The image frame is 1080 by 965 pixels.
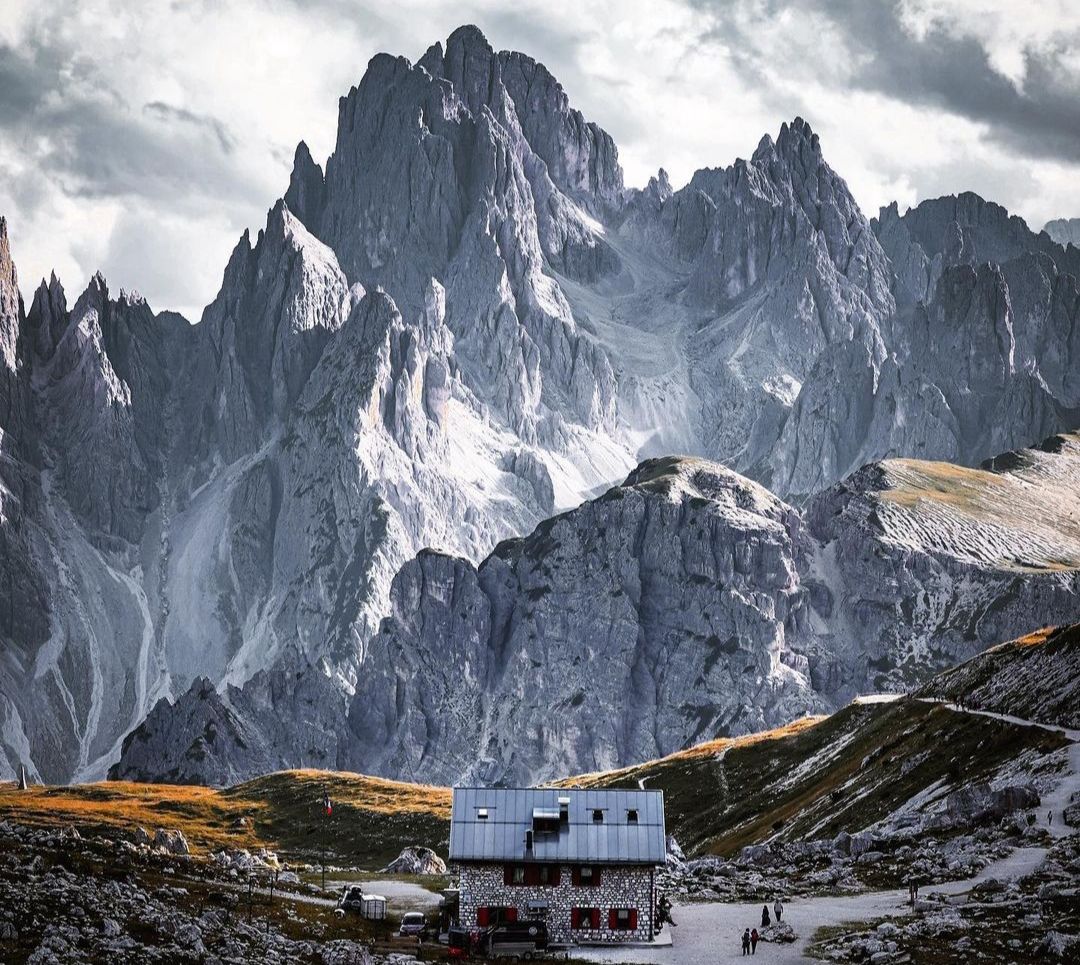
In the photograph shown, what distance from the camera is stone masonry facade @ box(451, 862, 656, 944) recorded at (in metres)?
98.2

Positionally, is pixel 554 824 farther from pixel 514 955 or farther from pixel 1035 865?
pixel 1035 865

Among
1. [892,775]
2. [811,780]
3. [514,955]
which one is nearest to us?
[514,955]

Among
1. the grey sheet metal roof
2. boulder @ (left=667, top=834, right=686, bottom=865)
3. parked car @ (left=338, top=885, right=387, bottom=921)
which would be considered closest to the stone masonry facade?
the grey sheet metal roof

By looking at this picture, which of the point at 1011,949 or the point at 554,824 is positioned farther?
the point at 554,824

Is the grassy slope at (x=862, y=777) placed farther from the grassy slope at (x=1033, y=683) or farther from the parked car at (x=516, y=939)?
the parked car at (x=516, y=939)

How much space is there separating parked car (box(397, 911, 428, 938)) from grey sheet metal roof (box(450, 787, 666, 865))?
378cm

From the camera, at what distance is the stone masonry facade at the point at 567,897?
9819cm

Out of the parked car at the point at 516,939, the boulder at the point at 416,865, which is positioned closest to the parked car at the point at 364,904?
the parked car at the point at 516,939

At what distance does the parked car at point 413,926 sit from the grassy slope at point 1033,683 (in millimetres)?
62943

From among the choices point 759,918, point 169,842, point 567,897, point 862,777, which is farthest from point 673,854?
point 567,897

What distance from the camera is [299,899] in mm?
107438

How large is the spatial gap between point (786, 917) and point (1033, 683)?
66.1 metres

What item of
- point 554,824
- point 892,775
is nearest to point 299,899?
Answer: point 554,824

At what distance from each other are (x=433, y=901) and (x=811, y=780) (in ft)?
247
